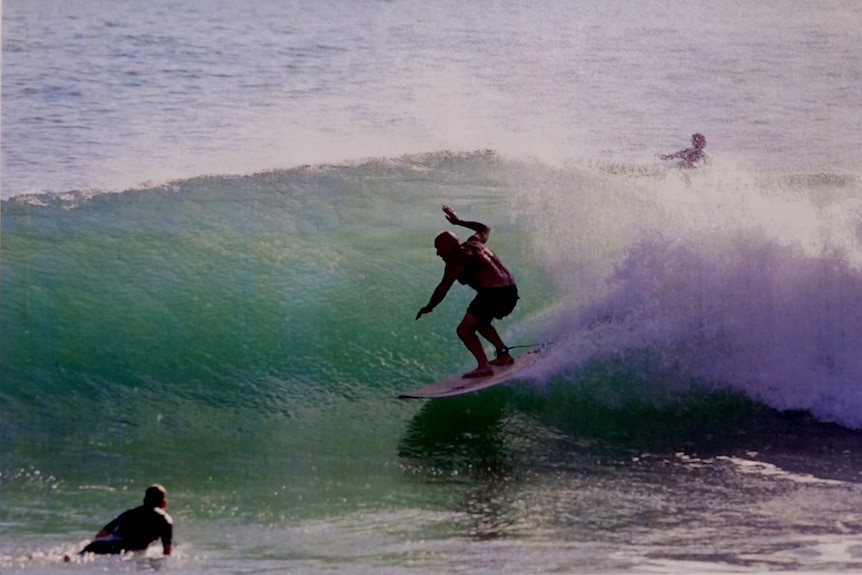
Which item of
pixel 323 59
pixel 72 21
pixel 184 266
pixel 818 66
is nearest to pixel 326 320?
pixel 184 266

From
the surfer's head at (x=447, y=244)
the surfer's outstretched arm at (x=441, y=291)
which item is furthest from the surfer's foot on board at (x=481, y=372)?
the surfer's head at (x=447, y=244)

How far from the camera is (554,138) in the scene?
5.97 m

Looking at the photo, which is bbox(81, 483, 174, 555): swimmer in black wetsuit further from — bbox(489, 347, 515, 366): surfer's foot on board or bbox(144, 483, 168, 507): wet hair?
bbox(489, 347, 515, 366): surfer's foot on board

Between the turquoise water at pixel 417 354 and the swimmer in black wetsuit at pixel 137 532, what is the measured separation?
250 millimetres

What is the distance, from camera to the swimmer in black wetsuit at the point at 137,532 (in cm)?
461

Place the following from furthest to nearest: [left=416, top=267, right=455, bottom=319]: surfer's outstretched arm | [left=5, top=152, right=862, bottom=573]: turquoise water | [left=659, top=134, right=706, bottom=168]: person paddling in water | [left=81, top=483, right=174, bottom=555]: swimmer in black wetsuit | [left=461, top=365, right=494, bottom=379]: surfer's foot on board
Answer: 1. [left=659, top=134, right=706, bottom=168]: person paddling in water
2. [left=461, top=365, right=494, bottom=379]: surfer's foot on board
3. [left=416, top=267, right=455, bottom=319]: surfer's outstretched arm
4. [left=5, top=152, right=862, bottom=573]: turquoise water
5. [left=81, top=483, right=174, bottom=555]: swimmer in black wetsuit

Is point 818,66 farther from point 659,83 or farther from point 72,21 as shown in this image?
point 72,21

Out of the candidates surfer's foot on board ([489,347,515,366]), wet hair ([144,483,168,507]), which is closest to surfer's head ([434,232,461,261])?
surfer's foot on board ([489,347,515,366])

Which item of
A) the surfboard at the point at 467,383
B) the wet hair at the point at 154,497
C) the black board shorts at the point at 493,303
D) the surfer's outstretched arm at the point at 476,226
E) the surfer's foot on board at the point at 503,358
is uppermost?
the surfer's outstretched arm at the point at 476,226

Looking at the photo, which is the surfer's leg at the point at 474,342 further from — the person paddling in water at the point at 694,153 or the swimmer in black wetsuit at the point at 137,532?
the swimmer in black wetsuit at the point at 137,532

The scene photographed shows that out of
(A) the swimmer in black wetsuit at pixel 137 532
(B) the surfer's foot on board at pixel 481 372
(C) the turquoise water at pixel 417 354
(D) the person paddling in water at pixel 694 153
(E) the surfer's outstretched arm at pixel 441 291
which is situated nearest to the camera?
(A) the swimmer in black wetsuit at pixel 137 532

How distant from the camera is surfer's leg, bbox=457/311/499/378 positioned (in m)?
5.48

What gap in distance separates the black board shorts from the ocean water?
1.08 feet

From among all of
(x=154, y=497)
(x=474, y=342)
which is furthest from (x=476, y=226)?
(x=154, y=497)
